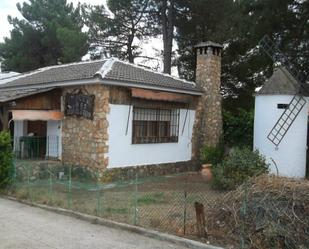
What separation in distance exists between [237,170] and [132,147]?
4.17 meters

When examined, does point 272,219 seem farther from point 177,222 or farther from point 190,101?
→ point 190,101

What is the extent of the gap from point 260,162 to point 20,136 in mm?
9739

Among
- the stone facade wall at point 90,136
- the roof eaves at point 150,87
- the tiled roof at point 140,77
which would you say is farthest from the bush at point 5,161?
the tiled roof at point 140,77

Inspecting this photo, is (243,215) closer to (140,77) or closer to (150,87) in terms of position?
(150,87)

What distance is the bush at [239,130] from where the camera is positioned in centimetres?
1988

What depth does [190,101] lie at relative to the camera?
61.0ft

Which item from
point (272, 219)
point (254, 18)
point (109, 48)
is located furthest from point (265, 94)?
point (109, 48)

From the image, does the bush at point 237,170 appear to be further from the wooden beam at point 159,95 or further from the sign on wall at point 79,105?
the sign on wall at point 79,105

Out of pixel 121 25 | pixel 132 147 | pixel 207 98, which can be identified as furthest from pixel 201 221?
pixel 121 25

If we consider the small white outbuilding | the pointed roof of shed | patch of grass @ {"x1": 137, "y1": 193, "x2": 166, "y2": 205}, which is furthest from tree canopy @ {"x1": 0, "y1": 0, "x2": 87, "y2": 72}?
patch of grass @ {"x1": 137, "y1": 193, "x2": 166, "y2": 205}

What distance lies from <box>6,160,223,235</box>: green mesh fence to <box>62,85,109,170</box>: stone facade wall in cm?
40

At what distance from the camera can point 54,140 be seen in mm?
16734

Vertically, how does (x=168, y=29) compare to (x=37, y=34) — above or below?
below

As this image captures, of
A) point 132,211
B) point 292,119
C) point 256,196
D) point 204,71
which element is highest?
point 204,71
